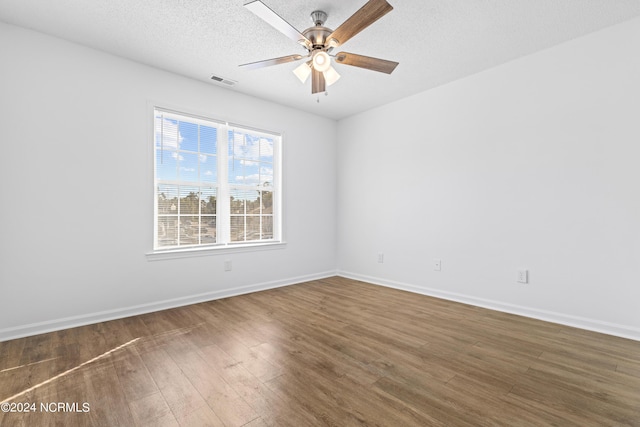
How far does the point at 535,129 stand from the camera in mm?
2977

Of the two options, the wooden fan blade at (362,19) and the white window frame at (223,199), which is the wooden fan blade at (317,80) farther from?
the white window frame at (223,199)

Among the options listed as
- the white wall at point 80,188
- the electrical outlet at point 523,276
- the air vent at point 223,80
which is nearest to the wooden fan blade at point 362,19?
the air vent at point 223,80

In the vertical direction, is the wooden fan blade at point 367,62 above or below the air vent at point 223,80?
below

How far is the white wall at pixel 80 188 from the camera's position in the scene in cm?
252

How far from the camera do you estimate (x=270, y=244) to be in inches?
166

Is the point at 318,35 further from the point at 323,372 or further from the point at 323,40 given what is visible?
the point at 323,372

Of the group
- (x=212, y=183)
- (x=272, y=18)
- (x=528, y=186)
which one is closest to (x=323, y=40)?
(x=272, y=18)

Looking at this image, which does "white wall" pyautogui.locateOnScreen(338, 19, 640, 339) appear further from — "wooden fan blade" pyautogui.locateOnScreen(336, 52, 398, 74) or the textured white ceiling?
"wooden fan blade" pyautogui.locateOnScreen(336, 52, 398, 74)

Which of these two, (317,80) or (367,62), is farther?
(317,80)

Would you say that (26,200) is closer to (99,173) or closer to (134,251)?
(99,173)

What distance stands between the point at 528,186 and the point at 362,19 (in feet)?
7.84

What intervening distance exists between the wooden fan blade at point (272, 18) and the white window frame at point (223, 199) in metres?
1.95

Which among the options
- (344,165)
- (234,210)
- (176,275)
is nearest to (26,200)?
(176,275)

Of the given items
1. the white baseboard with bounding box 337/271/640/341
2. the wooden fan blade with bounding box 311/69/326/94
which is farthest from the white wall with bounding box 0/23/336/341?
the white baseboard with bounding box 337/271/640/341
